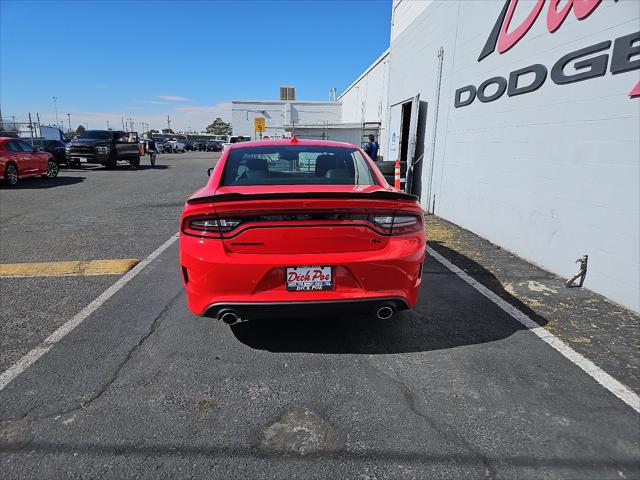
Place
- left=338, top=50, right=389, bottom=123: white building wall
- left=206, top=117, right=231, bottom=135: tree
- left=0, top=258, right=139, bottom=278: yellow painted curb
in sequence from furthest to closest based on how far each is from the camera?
left=206, top=117, right=231, bottom=135: tree < left=338, top=50, right=389, bottom=123: white building wall < left=0, top=258, right=139, bottom=278: yellow painted curb

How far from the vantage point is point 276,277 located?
9.27 feet

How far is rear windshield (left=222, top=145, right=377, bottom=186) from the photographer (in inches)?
145

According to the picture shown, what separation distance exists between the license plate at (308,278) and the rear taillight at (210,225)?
0.51 m

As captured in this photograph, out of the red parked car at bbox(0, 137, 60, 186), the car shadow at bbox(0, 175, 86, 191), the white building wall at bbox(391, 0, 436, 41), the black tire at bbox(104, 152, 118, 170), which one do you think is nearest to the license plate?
the white building wall at bbox(391, 0, 436, 41)

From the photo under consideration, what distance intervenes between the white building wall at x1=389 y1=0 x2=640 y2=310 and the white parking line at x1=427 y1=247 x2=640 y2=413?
1.17 metres

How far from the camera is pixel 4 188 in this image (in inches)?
531

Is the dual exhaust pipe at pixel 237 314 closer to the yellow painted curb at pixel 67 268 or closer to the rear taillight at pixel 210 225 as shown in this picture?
the rear taillight at pixel 210 225

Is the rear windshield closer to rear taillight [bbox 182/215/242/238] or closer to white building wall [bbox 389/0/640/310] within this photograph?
rear taillight [bbox 182/215/242/238]

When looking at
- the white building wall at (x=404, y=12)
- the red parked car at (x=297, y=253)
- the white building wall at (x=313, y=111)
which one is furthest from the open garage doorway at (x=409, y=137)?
the white building wall at (x=313, y=111)

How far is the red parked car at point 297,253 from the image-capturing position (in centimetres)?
281

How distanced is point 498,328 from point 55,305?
4.28 meters

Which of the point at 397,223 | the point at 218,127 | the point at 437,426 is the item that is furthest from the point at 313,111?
the point at 218,127

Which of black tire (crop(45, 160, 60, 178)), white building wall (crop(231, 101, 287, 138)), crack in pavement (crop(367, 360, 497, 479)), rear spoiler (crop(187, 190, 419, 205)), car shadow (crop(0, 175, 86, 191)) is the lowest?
car shadow (crop(0, 175, 86, 191))

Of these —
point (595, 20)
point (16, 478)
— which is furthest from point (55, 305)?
point (595, 20)
